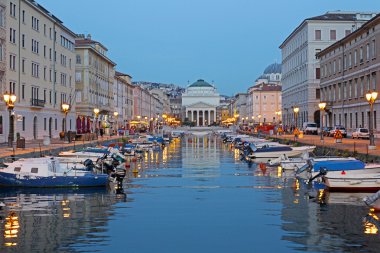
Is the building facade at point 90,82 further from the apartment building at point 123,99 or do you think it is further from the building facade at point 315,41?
the building facade at point 315,41

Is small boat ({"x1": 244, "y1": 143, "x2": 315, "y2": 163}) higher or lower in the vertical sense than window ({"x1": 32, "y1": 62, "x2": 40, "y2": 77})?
lower

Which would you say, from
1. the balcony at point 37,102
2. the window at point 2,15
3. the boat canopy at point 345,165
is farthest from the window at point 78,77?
the boat canopy at point 345,165

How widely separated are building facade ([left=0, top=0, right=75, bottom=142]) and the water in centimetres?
2526

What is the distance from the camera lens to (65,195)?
32.5 meters

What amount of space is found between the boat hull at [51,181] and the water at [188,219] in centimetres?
65

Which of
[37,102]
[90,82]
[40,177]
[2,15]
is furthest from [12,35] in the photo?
[90,82]

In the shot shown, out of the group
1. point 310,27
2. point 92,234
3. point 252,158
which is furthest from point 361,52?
point 92,234

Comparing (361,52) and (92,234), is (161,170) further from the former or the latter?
(361,52)

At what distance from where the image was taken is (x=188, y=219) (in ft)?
81.3

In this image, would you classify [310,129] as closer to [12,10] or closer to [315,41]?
[315,41]

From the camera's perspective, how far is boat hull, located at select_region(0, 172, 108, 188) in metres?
34.7

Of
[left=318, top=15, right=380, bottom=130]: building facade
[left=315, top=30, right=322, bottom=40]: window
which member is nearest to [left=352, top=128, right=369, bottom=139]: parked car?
[left=318, top=15, right=380, bottom=130]: building facade

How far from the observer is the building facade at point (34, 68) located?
6500 centimetres

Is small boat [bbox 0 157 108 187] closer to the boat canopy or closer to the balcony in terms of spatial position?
the boat canopy
